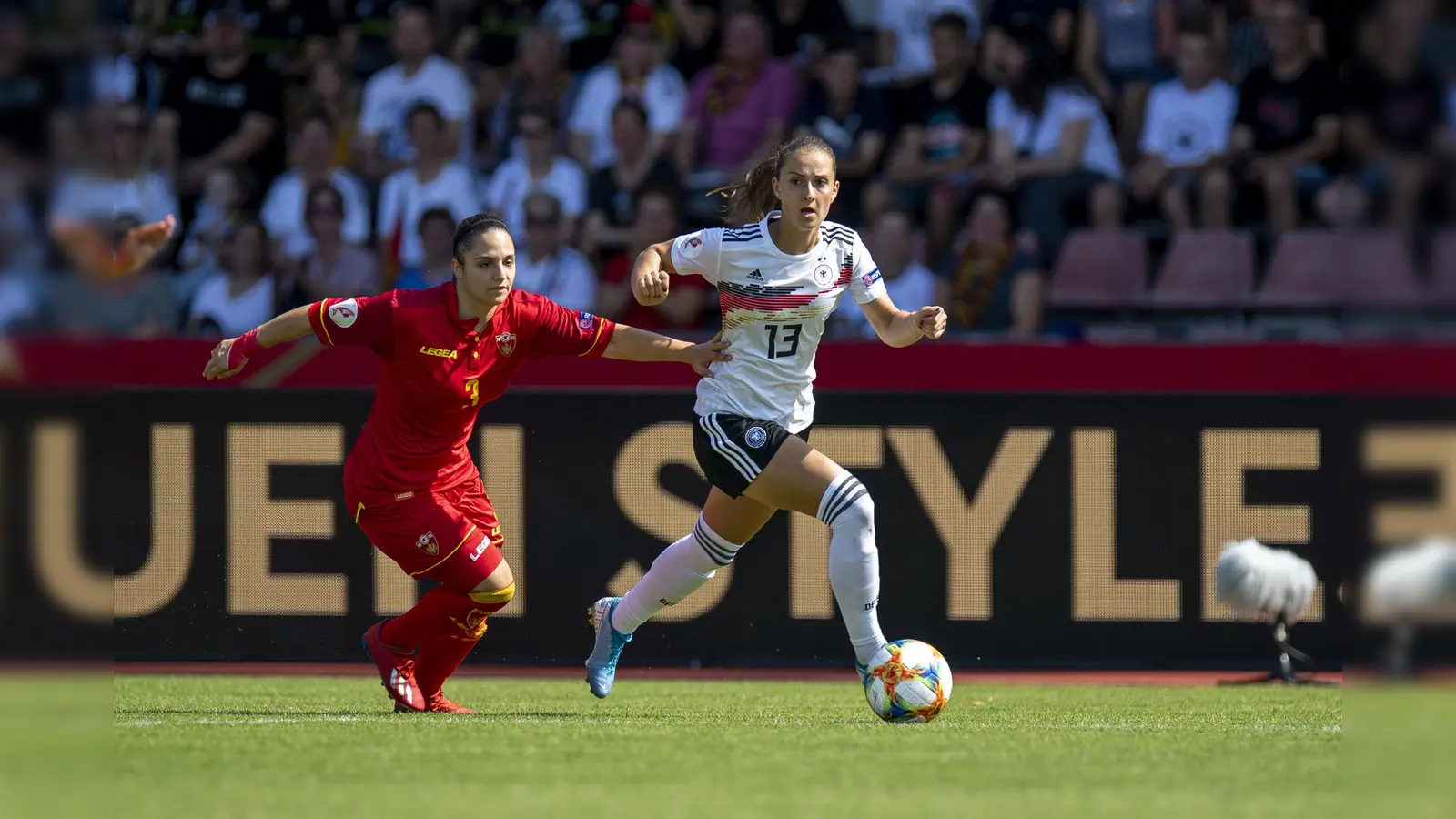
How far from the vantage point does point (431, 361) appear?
25.0 ft

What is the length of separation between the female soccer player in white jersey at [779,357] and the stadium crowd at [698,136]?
374 cm

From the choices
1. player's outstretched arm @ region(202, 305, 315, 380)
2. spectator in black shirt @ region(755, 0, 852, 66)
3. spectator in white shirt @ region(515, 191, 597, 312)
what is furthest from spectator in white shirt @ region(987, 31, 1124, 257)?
player's outstretched arm @ region(202, 305, 315, 380)

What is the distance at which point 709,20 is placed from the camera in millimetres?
13656

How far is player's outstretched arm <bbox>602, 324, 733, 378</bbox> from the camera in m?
7.70

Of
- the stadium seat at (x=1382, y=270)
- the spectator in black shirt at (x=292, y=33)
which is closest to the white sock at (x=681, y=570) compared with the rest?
the stadium seat at (x=1382, y=270)

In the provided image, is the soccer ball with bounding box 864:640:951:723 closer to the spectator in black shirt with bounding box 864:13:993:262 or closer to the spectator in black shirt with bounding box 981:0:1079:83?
the spectator in black shirt with bounding box 864:13:993:262

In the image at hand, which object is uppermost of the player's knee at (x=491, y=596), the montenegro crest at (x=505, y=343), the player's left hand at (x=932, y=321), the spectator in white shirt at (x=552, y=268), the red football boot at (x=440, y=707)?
the spectator in white shirt at (x=552, y=268)

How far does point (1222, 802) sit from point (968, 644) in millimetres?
4597

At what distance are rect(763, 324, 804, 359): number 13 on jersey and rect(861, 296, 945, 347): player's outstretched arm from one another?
337mm

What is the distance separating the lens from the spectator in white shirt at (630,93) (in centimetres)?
1322

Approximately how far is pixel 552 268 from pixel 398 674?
15.3 ft

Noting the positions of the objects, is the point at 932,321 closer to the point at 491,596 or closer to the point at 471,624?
the point at 491,596

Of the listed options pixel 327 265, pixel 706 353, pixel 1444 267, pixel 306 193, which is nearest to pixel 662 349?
pixel 706 353

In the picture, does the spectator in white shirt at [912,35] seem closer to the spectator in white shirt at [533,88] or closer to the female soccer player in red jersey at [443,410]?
the spectator in white shirt at [533,88]
